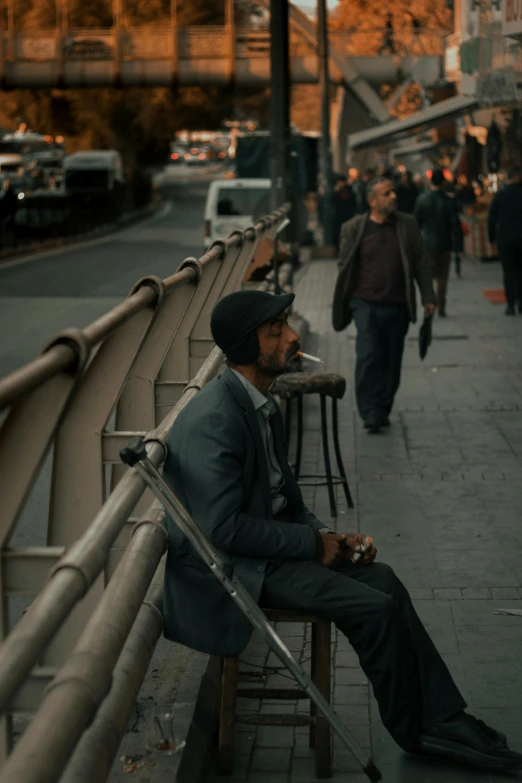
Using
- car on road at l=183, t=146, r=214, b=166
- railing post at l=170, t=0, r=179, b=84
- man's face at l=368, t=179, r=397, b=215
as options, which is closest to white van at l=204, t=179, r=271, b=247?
man's face at l=368, t=179, r=397, b=215

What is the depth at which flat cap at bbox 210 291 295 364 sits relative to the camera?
457cm

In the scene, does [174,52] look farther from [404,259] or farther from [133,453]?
[133,453]

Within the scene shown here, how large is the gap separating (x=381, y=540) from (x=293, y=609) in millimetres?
3318

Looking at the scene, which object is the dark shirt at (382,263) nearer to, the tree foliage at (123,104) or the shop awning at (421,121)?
the shop awning at (421,121)

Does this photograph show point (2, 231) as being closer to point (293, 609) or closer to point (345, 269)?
point (345, 269)

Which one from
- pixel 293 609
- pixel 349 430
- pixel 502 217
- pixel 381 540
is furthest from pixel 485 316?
pixel 293 609

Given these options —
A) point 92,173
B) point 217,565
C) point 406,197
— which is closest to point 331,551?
point 217,565

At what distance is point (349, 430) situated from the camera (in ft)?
37.7

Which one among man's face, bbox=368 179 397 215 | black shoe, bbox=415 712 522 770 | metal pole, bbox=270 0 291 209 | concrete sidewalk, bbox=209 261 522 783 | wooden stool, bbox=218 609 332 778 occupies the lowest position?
concrete sidewalk, bbox=209 261 522 783

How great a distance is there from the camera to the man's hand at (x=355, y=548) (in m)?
4.80

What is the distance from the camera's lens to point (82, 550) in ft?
10.7

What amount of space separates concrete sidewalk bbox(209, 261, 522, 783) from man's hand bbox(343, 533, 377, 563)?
1.97 ft

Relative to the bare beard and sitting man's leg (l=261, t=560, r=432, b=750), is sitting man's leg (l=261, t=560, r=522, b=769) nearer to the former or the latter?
sitting man's leg (l=261, t=560, r=432, b=750)

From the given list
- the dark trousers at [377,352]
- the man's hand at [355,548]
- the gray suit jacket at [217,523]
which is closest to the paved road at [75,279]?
the dark trousers at [377,352]
